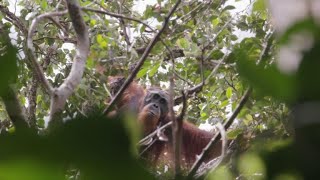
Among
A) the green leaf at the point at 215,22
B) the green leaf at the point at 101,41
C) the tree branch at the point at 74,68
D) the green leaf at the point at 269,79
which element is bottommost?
the green leaf at the point at 269,79

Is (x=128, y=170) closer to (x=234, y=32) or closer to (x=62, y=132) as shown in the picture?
(x=62, y=132)

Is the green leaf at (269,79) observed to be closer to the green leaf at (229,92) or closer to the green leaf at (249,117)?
the green leaf at (249,117)

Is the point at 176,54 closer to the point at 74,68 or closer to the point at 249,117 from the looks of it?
the point at 249,117

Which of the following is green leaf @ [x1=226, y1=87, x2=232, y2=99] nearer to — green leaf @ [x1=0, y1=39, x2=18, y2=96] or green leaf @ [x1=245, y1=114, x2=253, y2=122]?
green leaf @ [x1=245, y1=114, x2=253, y2=122]

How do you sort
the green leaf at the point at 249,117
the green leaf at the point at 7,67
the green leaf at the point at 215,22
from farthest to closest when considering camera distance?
the green leaf at the point at 215,22 < the green leaf at the point at 249,117 < the green leaf at the point at 7,67

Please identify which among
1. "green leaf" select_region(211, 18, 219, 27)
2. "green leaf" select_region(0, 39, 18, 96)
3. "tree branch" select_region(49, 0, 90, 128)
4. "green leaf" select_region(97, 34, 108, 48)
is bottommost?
"green leaf" select_region(0, 39, 18, 96)

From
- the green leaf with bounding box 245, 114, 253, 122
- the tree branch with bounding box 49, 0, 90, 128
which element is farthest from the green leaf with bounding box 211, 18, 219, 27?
the tree branch with bounding box 49, 0, 90, 128

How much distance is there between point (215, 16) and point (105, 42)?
0.64 meters

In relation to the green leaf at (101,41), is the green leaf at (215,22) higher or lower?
higher

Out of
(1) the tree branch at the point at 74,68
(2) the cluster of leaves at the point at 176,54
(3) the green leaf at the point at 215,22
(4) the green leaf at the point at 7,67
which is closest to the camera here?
(4) the green leaf at the point at 7,67

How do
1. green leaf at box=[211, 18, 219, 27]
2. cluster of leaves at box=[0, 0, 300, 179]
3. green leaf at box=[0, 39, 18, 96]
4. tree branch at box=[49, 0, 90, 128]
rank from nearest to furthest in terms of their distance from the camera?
green leaf at box=[0, 39, 18, 96], tree branch at box=[49, 0, 90, 128], cluster of leaves at box=[0, 0, 300, 179], green leaf at box=[211, 18, 219, 27]

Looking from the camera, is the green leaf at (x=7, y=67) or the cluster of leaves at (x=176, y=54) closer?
the green leaf at (x=7, y=67)

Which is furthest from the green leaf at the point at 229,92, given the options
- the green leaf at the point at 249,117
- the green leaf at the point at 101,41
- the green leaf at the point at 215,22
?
the green leaf at the point at 101,41

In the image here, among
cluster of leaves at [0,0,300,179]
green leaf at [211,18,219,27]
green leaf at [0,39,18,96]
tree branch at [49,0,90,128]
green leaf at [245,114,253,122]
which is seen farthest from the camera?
green leaf at [211,18,219,27]
